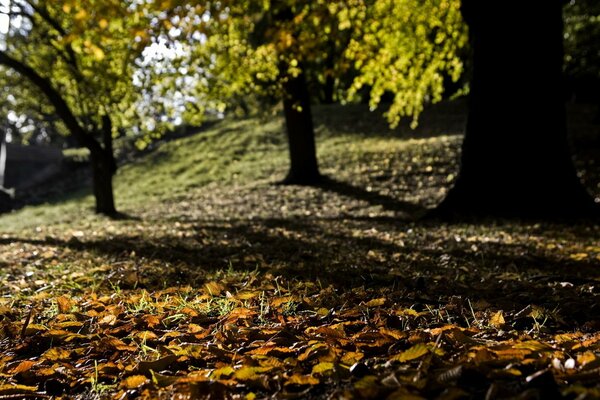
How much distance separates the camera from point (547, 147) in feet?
22.2

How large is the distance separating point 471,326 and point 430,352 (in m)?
0.65

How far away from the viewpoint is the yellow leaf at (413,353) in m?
1.88

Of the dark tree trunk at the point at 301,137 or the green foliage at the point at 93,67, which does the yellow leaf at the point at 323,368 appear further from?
the dark tree trunk at the point at 301,137

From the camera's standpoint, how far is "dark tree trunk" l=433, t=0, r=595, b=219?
6.69 metres

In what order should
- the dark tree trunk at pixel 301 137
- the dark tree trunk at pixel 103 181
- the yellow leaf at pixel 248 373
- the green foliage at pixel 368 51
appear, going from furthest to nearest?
the dark tree trunk at pixel 301 137 → the dark tree trunk at pixel 103 181 → the green foliage at pixel 368 51 → the yellow leaf at pixel 248 373

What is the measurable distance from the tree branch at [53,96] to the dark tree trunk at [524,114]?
7.55 m

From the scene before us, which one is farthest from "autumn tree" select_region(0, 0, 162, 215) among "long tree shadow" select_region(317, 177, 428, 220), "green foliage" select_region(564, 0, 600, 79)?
"green foliage" select_region(564, 0, 600, 79)

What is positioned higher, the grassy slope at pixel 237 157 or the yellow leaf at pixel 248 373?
the grassy slope at pixel 237 157

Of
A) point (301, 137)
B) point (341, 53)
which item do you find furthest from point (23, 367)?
point (301, 137)

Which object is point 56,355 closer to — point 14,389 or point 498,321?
point 14,389

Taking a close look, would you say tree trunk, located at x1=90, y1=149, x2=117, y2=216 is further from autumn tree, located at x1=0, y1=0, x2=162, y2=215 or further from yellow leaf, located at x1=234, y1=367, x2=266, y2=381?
yellow leaf, located at x1=234, y1=367, x2=266, y2=381

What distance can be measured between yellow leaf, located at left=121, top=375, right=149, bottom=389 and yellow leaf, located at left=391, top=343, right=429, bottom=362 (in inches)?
37.6

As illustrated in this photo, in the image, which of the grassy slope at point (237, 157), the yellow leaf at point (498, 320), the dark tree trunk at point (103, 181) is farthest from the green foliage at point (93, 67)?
the yellow leaf at point (498, 320)

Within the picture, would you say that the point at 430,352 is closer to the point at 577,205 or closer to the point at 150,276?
the point at 150,276
